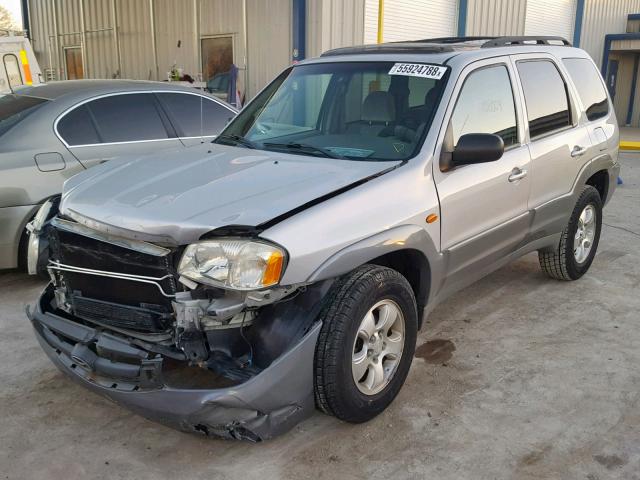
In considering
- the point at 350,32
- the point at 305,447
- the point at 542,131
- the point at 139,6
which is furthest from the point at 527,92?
the point at 139,6

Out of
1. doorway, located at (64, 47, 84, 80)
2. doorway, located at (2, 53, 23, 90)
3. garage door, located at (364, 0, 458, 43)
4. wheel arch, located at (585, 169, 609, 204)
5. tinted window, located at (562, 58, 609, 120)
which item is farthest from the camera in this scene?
doorway, located at (64, 47, 84, 80)

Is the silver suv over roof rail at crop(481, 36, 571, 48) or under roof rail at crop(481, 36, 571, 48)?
under

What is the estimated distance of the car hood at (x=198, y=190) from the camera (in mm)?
2717

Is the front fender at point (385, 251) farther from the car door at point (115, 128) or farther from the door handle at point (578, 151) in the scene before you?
the car door at point (115, 128)

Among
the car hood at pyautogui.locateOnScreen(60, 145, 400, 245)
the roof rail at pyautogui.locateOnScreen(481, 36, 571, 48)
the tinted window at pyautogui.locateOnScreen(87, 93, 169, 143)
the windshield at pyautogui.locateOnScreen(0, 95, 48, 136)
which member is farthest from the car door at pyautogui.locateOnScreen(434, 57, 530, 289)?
the windshield at pyautogui.locateOnScreen(0, 95, 48, 136)

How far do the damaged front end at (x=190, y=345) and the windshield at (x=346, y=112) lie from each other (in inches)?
44.0

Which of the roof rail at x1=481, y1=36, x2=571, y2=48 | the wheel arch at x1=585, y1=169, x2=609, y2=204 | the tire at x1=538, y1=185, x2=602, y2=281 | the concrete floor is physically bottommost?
the concrete floor

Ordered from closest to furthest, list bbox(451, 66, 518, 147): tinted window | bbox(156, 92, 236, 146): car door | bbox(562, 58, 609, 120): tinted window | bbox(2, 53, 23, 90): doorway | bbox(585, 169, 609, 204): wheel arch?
bbox(451, 66, 518, 147): tinted window → bbox(562, 58, 609, 120): tinted window → bbox(585, 169, 609, 204): wheel arch → bbox(156, 92, 236, 146): car door → bbox(2, 53, 23, 90): doorway

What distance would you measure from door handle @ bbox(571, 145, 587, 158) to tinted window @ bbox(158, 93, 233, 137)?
325 cm

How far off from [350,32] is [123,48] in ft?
20.8

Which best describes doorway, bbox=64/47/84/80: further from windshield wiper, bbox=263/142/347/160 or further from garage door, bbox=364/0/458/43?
windshield wiper, bbox=263/142/347/160

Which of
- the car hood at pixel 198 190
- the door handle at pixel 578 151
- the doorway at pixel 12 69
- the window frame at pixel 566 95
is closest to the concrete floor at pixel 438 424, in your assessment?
the car hood at pixel 198 190

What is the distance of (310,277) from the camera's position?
8.96 ft

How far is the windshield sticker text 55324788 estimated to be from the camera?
3.72m
